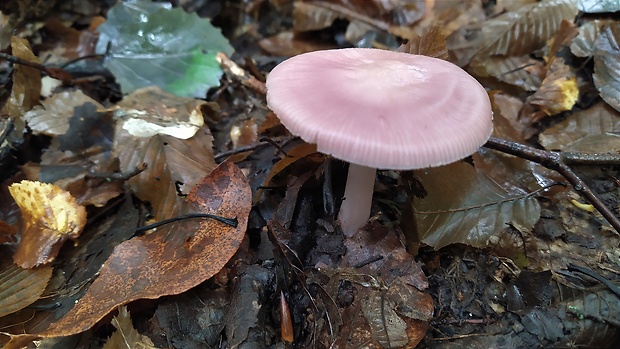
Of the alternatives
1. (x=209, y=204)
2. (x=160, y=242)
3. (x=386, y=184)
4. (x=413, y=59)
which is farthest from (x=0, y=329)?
(x=413, y=59)

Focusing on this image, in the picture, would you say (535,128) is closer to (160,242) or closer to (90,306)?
(160,242)

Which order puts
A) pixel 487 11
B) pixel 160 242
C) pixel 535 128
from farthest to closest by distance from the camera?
1. pixel 487 11
2. pixel 535 128
3. pixel 160 242

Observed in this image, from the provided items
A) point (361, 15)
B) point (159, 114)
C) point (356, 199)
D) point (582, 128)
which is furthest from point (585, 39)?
point (159, 114)

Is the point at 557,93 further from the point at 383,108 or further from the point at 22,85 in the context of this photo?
the point at 22,85

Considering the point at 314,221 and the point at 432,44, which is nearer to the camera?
the point at 314,221

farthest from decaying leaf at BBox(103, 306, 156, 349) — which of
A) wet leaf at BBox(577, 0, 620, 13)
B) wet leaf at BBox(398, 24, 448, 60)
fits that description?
wet leaf at BBox(577, 0, 620, 13)

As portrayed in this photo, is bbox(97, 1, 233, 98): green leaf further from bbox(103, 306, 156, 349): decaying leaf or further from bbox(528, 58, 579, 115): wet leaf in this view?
bbox(528, 58, 579, 115): wet leaf

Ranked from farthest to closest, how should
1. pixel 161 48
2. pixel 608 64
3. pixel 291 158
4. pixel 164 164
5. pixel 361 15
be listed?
pixel 361 15, pixel 161 48, pixel 608 64, pixel 164 164, pixel 291 158
